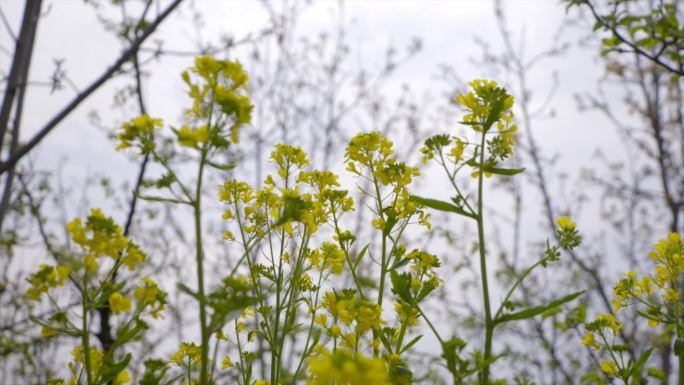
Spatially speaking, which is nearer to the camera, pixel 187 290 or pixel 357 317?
pixel 187 290

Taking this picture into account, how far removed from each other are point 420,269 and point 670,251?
4.13 feet

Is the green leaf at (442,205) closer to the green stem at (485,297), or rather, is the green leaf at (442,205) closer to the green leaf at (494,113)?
the green stem at (485,297)

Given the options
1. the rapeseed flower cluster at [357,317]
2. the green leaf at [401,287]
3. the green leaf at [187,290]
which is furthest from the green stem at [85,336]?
the green leaf at [401,287]

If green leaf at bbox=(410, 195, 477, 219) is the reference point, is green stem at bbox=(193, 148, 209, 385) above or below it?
below

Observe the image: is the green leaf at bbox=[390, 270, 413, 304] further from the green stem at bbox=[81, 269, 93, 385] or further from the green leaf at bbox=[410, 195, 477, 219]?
the green stem at bbox=[81, 269, 93, 385]

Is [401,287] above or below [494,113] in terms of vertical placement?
below

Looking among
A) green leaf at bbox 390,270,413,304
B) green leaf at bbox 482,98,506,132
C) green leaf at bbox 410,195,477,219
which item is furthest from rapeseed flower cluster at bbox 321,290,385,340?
green leaf at bbox 482,98,506,132

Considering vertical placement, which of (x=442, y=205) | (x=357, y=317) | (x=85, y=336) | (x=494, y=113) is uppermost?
(x=494, y=113)

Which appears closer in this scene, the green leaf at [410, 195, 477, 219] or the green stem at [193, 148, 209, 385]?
the green stem at [193, 148, 209, 385]

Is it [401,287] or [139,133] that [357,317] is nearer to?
[401,287]

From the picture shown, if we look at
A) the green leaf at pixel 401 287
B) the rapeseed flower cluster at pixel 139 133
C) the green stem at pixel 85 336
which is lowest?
the green stem at pixel 85 336

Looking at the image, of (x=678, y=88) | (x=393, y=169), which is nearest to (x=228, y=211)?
(x=393, y=169)

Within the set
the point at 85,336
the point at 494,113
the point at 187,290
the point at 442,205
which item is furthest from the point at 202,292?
the point at 494,113

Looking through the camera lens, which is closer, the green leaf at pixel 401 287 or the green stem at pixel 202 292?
the green stem at pixel 202 292
